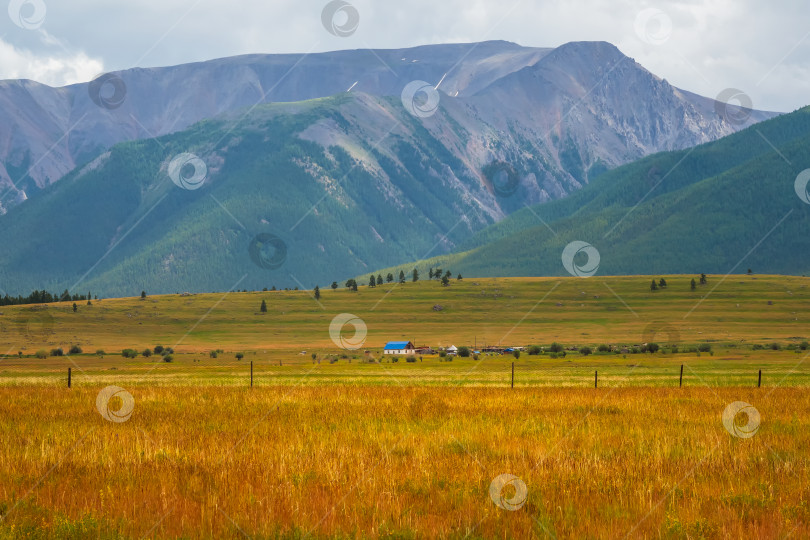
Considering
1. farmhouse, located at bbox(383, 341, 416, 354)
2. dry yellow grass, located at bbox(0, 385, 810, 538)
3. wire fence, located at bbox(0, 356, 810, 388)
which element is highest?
farmhouse, located at bbox(383, 341, 416, 354)

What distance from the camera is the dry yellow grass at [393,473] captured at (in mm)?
13859

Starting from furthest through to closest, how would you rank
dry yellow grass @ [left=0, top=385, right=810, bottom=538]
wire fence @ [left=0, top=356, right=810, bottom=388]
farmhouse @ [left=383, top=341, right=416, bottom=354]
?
farmhouse @ [left=383, top=341, right=416, bottom=354] → wire fence @ [left=0, top=356, right=810, bottom=388] → dry yellow grass @ [left=0, top=385, right=810, bottom=538]

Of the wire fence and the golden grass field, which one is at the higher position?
the wire fence

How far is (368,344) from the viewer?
16250cm

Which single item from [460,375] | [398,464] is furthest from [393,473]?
[460,375]

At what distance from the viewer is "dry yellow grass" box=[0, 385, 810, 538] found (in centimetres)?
1386

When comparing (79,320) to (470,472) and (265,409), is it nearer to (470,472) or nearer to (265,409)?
(265,409)

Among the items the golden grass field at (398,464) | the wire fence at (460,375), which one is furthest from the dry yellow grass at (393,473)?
the wire fence at (460,375)

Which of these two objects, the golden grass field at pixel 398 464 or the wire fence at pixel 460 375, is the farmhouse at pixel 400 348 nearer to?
the wire fence at pixel 460 375

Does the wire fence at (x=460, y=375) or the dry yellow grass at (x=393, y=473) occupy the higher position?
the wire fence at (x=460, y=375)

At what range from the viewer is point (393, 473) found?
1742 centimetres

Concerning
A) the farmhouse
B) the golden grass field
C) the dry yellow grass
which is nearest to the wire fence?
the golden grass field

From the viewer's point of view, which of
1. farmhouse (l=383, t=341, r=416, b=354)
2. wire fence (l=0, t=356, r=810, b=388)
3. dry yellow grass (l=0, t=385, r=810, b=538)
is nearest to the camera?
dry yellow grass (l=0, t=385, r=810, b=538)

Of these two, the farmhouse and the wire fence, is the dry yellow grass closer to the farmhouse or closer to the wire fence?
the wire fence
